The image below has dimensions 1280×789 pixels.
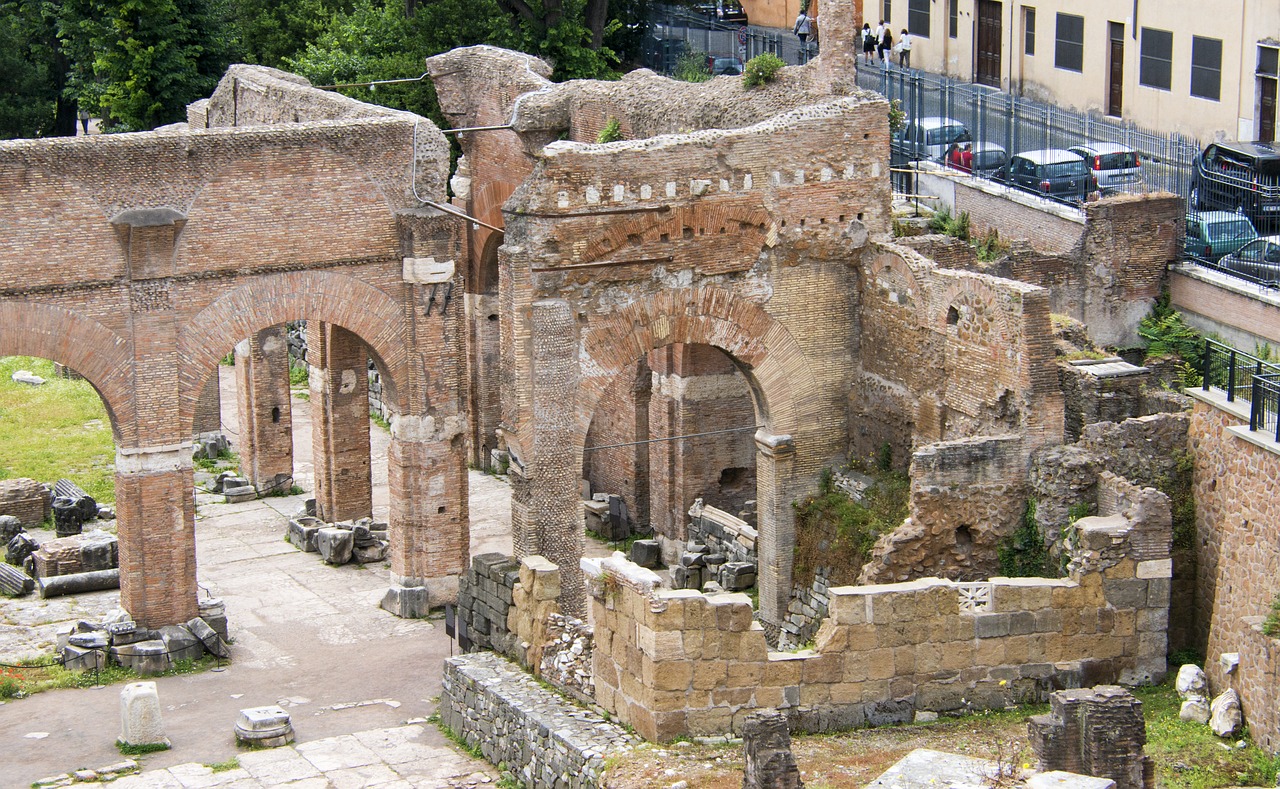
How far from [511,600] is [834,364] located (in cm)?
581

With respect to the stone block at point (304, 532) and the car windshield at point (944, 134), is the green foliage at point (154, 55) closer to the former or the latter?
the stone block at point (304, 532)

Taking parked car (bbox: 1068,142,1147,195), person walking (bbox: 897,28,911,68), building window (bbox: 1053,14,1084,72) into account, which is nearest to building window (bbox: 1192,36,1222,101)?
building window (bbox: 1053,14,1084,72)

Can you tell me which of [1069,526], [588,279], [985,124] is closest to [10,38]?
[985,124]

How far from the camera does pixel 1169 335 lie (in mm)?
27625

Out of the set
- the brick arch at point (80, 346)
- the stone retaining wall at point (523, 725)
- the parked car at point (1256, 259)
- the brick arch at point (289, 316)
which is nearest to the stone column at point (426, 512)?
the brick arch at point (289, 316)

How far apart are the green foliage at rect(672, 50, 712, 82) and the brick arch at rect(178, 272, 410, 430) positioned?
14.3 m

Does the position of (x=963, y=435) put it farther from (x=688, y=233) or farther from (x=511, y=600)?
(x=511, y=600)

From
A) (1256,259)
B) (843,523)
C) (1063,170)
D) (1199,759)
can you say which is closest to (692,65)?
(1063,170)

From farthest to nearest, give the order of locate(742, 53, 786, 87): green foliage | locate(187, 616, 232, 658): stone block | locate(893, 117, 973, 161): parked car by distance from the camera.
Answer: locate(893, 117, 973, 161): parked car
locate(742, 53, 786, 87): green foliage
locate(187, 616, 232, 658): stone block

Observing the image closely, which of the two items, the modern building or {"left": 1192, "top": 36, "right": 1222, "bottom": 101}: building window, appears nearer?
the modern building

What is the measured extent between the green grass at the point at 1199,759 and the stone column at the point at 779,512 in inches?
271

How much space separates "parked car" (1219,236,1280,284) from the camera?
27.1m

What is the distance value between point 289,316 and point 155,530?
3.07m

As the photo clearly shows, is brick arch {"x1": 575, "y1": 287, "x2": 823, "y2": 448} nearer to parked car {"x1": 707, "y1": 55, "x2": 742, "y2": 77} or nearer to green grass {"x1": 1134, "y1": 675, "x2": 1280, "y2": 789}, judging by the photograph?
green grass {"x1": 1134, "y1": 675, "x2": 1280, "y2": 789}
